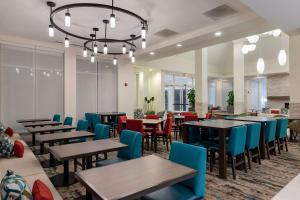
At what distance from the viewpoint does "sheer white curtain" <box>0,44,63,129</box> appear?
6441 millimetres

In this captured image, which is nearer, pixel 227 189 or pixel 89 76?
pixel 227 189

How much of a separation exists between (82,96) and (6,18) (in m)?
3.74

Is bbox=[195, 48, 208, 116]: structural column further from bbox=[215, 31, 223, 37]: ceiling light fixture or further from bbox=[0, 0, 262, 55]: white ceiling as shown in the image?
bbox=[215, 31, 223, 37]: ceiling light fixture

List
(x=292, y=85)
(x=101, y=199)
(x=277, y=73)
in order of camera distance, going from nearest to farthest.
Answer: (x=101, y=199), (x=292, y=85), (x=277, y=73)

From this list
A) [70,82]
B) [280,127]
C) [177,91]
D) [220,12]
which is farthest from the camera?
[177,91]

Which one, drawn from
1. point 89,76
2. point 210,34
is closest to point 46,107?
point 89,76

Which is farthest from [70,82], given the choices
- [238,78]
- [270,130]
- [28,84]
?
[238,78]

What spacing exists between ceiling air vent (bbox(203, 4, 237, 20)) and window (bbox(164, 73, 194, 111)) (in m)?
8.42

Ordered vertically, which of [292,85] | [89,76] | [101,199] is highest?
[89,76]

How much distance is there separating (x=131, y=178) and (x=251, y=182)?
2638 mm

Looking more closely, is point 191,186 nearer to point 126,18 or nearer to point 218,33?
point 126,18

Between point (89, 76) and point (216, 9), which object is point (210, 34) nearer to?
point (216, 9)

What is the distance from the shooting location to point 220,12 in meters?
4.61

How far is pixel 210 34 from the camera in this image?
5637mm
